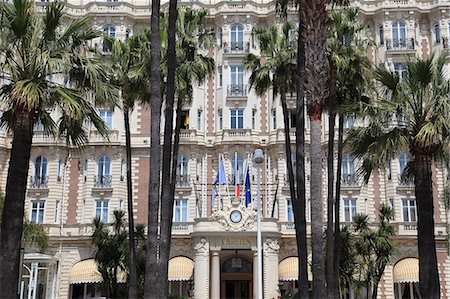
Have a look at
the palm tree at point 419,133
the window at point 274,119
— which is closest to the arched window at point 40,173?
the window at point 274,119

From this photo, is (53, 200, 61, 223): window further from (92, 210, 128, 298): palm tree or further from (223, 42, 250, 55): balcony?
(223, 42, 250, 55): balcony

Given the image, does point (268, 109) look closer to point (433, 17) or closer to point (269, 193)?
point (269, 193)

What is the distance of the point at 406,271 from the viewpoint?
4094 centimetres

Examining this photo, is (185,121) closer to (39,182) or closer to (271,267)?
(39,182)

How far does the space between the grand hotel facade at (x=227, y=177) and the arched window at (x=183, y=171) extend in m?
0.08

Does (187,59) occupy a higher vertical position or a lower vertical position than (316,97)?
higher

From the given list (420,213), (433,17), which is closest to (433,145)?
(420,213)

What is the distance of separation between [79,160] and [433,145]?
2997cm

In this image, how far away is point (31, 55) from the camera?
57.7ft

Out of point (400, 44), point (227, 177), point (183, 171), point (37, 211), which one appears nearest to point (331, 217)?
point (227, 177)

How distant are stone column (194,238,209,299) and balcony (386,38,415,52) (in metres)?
20.4

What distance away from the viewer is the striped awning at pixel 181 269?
40.9 metres

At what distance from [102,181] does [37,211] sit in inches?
202

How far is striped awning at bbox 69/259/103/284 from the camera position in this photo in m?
41.7
